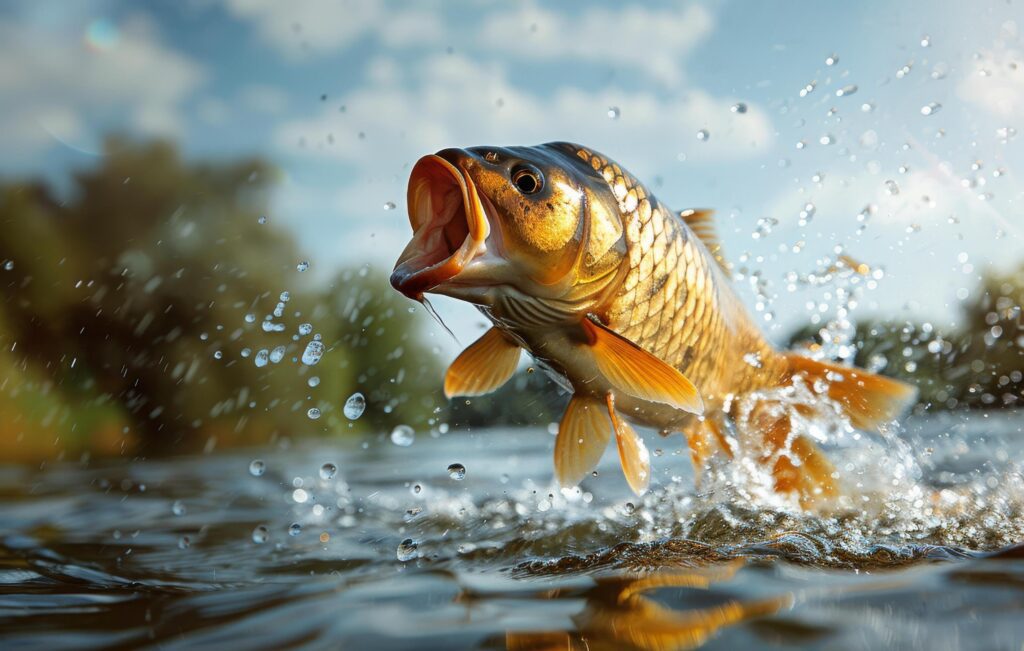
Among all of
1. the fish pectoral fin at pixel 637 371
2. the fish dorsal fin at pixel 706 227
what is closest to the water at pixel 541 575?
the fish pectoral fin at pixel 637 371

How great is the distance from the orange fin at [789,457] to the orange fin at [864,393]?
20 cm

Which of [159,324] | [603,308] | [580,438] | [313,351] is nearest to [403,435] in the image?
[313,351]

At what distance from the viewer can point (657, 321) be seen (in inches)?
98.3

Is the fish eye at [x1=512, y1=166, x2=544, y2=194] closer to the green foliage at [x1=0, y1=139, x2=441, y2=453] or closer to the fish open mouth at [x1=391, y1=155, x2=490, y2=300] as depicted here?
the fish open mouth at [x1=391, y1=155, x2=490, y2=300]

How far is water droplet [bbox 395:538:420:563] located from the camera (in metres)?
2.59

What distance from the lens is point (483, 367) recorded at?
2.68 meters

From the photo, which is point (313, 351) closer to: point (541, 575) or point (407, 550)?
point (407, 550)

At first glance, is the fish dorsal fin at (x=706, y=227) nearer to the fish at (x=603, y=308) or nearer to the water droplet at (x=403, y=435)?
the fish at (x=603, y=308)

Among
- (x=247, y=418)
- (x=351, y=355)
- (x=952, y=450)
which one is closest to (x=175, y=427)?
(x=247, y=418)

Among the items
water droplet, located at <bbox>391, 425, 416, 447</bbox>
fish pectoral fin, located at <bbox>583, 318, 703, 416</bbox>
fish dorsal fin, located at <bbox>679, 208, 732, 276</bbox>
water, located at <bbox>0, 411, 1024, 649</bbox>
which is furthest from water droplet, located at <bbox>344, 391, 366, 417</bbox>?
fish dorsal fin, located at <bbox>679, 208, 732, 276</bbox>

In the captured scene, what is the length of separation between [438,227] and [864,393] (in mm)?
2042

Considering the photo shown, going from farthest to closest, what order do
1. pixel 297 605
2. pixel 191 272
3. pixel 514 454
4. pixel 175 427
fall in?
1. pixel 191 272
2. pixel 175 427
3. pixel 514 454
4. pixel 297 605

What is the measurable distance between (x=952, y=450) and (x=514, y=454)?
17.0ft

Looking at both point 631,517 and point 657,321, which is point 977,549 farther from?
point 631,517
